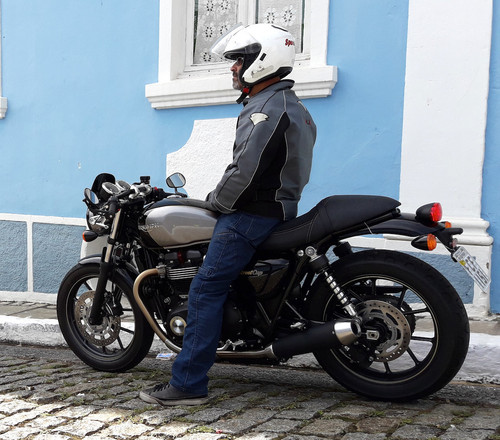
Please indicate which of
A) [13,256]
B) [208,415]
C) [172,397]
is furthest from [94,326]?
[13,256]

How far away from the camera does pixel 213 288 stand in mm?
3588

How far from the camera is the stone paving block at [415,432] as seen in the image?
3064 millimetres

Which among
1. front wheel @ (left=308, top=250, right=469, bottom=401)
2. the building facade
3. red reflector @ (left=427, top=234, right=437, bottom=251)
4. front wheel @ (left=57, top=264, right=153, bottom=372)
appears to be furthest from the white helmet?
the building facade

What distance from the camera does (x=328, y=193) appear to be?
217 inches

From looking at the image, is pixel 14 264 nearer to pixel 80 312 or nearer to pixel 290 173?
pixel 80 312

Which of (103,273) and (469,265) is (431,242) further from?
(103,273)

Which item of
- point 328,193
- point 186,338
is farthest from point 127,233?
point 328,193

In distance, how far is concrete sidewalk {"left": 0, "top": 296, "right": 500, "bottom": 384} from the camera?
161 inches

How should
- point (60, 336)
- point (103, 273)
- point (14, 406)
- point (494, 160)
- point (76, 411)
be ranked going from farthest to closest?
point (60, 336) → point (494, 160) → point (103, 273) → point (14, 406) → point (76, 411)

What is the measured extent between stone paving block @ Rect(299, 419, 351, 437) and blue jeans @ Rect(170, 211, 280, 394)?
2.16 ft

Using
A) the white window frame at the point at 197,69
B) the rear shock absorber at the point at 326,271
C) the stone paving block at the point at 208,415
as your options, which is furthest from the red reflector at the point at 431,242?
the white window frame at the point at 197,69

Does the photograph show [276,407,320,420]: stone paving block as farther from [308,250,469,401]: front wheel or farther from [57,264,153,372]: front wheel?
[57,264,153,372]: front wheel

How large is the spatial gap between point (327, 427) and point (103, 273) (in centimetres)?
166

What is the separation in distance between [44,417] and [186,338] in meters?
0.77
